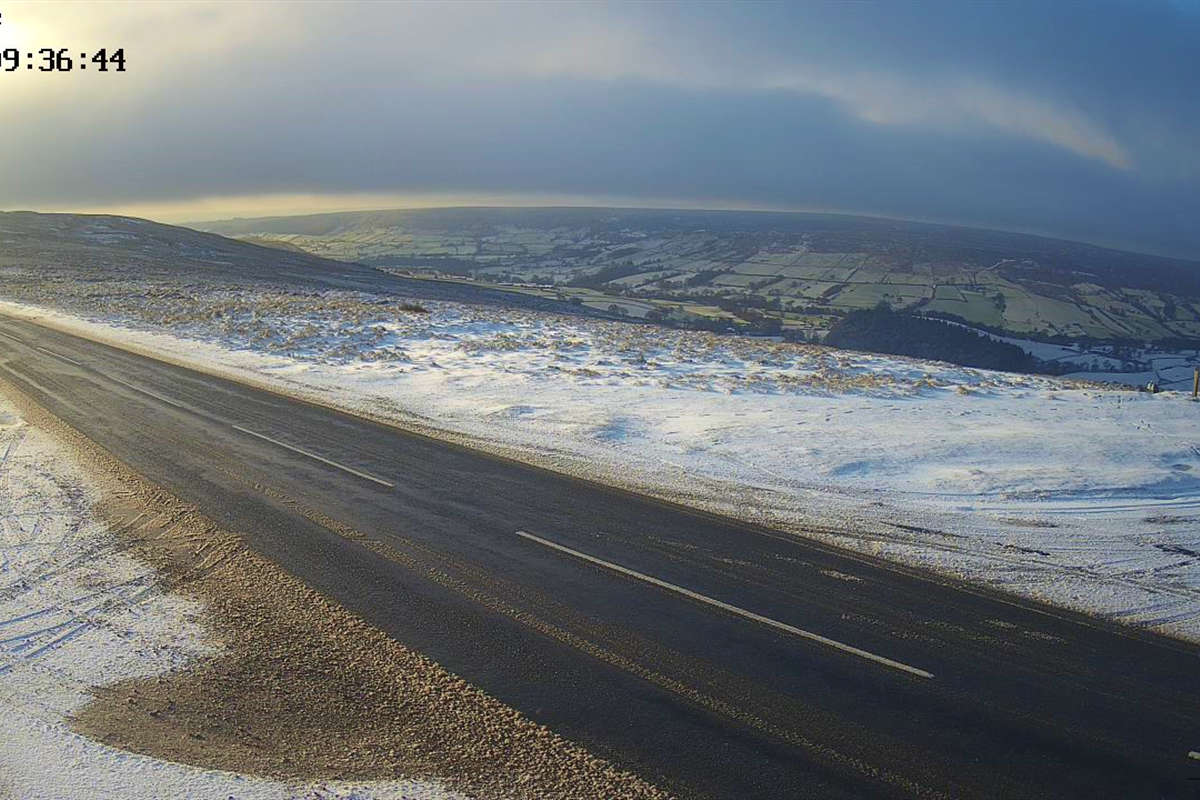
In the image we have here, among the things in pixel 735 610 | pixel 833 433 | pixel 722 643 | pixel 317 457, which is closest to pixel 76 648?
pixel 722 643

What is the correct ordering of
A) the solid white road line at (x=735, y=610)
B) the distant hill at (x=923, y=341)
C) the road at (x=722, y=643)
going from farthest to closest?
1. the distant hill at (x=923, y=341)
2. the solid white road line at (x=735, y=610)
3. the road at (x=722, y=643)

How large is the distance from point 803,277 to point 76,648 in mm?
80246

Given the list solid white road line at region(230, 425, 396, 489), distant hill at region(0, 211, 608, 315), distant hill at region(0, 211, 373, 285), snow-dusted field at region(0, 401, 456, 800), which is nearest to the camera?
snow-dusted field at region(0, 401, 456, 800)

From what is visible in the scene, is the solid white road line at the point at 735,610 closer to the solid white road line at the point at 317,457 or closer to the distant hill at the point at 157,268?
the solid white road line at the point at 317,457

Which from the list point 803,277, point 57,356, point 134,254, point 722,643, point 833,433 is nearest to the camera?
point 722,643

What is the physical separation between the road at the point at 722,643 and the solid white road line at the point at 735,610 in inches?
0.9

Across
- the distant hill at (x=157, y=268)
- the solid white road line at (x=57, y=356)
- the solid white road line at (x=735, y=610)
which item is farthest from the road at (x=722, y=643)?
the distant hill at (x=157, y=268)

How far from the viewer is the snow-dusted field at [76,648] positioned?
515 centimetres

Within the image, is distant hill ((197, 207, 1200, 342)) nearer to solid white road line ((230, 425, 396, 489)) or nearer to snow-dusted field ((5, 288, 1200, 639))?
snow-dusted field ((5, 288, 1200, 639))

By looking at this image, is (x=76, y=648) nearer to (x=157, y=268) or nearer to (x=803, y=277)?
(x=157, y=268)

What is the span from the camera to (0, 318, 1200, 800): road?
17.9ft

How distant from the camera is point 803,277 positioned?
269 ft

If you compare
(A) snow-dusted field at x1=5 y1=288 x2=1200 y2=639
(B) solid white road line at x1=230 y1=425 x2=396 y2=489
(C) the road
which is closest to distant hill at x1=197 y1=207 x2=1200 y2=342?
(A) snow-dusted field at x1=5 y1=288 x2=1200 y2=639

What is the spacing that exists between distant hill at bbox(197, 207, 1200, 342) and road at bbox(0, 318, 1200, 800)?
1503 inches
